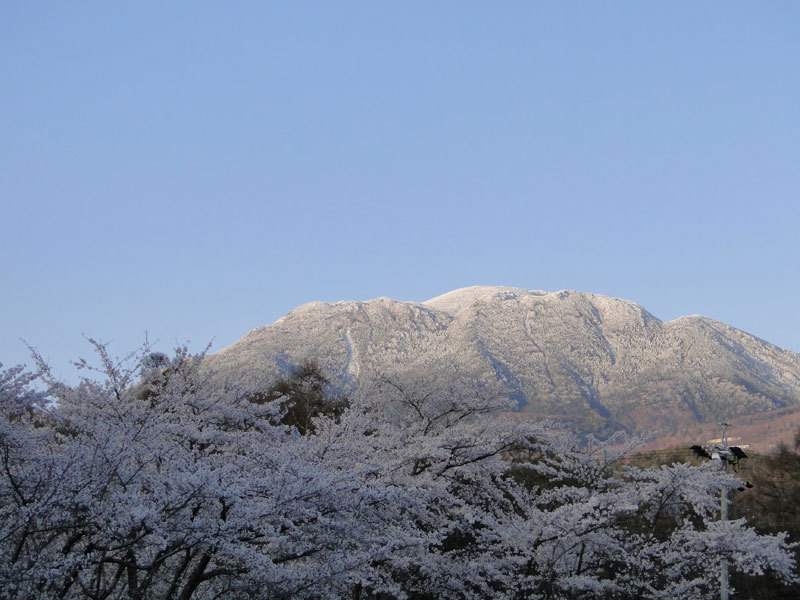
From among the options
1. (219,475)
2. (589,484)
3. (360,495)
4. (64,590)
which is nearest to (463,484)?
(589,484)

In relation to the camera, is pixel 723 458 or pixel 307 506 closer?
pixel 307 506

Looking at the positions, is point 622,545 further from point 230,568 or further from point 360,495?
point 230,568

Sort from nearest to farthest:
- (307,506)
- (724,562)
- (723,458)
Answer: (307,506) → (724,562) → (723,458)

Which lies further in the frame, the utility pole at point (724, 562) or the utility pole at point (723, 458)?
the utility pole at point (723, 458)

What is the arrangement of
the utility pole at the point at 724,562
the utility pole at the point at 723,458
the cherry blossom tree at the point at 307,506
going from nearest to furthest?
the cherry blossom tree at the point at 307,506 → the utility pole at the point at 724,562 → the utility pole at the point at 723,458

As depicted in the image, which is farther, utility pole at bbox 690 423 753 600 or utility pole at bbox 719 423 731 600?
utility pole at bbox 690 423 753 600

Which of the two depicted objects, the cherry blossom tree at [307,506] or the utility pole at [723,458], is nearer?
the cherry blossom tree at [307,506]

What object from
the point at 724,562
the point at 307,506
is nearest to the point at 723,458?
the point at 724,562

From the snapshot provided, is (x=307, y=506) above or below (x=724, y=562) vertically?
above

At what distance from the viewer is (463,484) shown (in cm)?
2008

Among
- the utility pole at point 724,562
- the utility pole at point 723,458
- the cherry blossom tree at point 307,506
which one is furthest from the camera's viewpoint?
the utility pole at point 723,458

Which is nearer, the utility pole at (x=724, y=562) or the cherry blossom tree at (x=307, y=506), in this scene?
the cherry blossom tree at (x=307, y=506)

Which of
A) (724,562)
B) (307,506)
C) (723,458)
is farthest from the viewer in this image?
(723,458)

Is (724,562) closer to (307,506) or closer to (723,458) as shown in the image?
(723,458)
